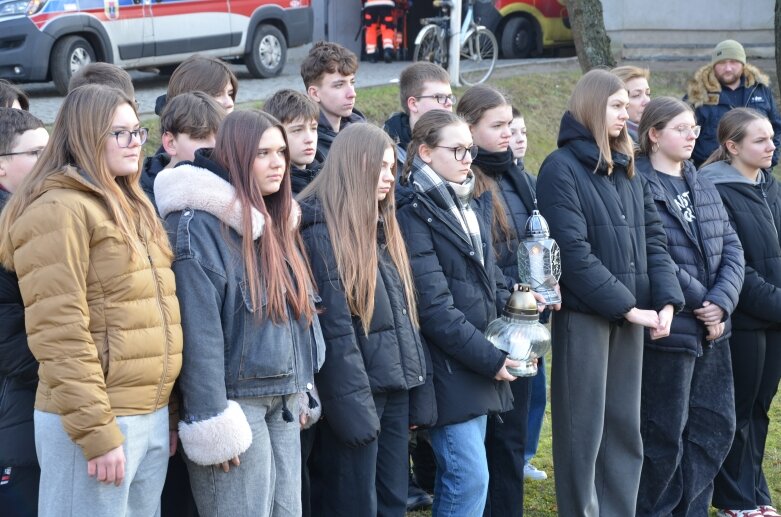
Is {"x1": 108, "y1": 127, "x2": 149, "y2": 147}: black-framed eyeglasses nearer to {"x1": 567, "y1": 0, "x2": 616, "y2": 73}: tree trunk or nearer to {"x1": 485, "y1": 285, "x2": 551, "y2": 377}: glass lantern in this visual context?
{"x1": 485, "y1": 285, "x2": 551, "y2": 377}: glass lantern

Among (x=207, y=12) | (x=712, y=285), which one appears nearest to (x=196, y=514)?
(x=712, y=285)

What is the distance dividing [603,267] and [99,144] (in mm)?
2366

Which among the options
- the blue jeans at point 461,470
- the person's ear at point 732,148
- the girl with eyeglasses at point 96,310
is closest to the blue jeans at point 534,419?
the person's ear at point 732,148

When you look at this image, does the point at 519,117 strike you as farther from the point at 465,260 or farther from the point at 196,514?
the point at 196,514

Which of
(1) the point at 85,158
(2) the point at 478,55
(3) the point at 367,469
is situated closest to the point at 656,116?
(3) the point at 367,469

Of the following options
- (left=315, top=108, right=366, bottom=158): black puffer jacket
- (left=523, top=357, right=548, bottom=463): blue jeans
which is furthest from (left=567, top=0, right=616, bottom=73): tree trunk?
(left=315, top=108, right=366, bottom=158): black puffer jacket

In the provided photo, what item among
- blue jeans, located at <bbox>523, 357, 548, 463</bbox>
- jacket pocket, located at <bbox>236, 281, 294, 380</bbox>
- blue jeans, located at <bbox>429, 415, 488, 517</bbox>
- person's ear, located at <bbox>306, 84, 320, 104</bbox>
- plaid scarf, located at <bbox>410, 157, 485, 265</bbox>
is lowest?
blue jeans, located at <bbox>523, 357, 548, 463</bbox>

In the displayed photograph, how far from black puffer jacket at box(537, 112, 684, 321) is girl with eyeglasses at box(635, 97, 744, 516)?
0.27 metres

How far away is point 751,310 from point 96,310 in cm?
354

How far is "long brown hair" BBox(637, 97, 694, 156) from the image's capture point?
523cm

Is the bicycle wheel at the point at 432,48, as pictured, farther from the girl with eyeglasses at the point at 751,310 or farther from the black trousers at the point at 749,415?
the black trousers at the point at 749,415

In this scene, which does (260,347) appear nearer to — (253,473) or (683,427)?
(253,473)

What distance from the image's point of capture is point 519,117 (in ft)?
19.1

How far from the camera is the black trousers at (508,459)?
4.95m
